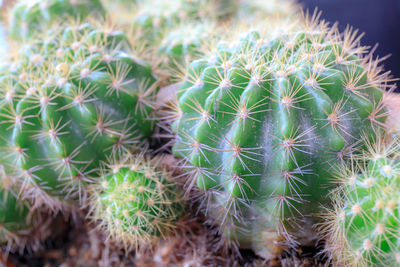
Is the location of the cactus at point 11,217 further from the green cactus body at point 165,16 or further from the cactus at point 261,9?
the cactus at point 261,9

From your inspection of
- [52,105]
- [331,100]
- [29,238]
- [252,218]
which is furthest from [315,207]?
[29,238]

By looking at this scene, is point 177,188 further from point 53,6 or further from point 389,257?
point 53,6

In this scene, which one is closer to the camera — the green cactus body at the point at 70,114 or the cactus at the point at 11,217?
the green cactus body at the point at 70,114

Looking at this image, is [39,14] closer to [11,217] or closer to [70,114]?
[70,114]

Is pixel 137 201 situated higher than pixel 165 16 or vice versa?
pixel 165 16

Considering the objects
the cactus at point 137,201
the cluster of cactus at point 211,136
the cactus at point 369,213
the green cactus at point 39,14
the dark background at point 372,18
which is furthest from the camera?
the dark background at point 372,18

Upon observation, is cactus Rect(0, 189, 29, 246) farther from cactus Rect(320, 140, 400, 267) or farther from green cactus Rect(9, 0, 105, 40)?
cactus Rect(320, 140, 400, 267)

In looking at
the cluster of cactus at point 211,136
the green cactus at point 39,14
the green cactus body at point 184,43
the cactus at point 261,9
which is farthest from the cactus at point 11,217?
the cactus at point 261,9

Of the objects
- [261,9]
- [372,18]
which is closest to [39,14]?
[261,9]
